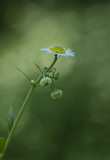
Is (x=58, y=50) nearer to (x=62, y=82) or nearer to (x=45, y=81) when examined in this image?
(x=45, y=81)

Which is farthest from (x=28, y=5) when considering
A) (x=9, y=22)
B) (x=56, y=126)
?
(x=56, y=126)

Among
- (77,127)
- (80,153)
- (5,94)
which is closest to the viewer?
(80,153)

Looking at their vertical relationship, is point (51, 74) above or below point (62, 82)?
below

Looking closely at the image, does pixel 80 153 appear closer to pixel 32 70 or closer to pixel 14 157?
pixel 14 157

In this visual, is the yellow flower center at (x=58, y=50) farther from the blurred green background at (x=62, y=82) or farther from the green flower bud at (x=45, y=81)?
the blurred green background at (x=62, y=82)

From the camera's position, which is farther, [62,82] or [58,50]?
[62,82]

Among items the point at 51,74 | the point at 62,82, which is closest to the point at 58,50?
the point at 51,74

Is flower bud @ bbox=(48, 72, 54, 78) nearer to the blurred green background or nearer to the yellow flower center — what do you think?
the yellow flower center

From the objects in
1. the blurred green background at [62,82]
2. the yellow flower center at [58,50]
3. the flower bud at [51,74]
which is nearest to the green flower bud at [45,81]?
the flower bud at [51,74]
